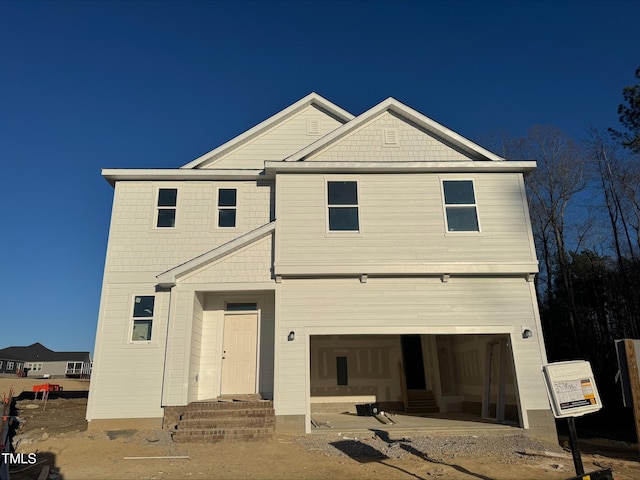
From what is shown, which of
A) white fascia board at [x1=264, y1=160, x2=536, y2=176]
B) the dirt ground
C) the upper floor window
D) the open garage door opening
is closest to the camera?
the dirt ground

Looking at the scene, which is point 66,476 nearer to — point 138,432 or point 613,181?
point 138,432

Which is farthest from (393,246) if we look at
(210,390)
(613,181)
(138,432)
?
(613,181)

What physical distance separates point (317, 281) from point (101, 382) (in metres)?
6.00

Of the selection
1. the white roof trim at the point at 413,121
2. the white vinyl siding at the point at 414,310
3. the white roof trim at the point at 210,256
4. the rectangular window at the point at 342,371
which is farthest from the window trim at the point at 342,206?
the rectangular window at the point at 342,371

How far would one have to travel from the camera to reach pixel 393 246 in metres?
11.1

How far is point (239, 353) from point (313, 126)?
25.0 feet

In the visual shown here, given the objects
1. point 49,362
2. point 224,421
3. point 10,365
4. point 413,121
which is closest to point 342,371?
→ point 224,421

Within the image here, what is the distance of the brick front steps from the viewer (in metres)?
9.30

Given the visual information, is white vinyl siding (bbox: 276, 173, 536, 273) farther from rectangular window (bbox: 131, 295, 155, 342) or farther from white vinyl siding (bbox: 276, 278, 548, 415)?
rectangular window (bbox: 131, 295, 155, 342)

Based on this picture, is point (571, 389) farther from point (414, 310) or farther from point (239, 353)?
Answer: point (239, 353)

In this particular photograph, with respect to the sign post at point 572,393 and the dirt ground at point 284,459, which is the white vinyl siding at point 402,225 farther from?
the sign post at point 572,393

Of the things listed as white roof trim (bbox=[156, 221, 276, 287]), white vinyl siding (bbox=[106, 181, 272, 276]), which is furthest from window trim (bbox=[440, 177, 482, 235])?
white vinyl siding (bbox=[106, 181, 272, 276])

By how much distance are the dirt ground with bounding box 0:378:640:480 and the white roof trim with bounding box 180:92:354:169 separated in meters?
7.78

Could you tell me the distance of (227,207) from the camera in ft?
41.5
